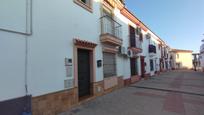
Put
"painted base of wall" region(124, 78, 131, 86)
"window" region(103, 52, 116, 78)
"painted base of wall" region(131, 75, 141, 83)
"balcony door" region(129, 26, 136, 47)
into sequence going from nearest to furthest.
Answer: "window" region(103, 52, 116, 78)
"painted base of wall" region(124, 78, 131, 86)
"painted base of wall" region(131, 75, 141, 83)
"balcony door" region(129, 26, 136, 47)

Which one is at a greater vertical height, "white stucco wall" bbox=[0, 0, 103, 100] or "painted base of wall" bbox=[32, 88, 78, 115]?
"white stucco wall" bbox=[0, 0, 103, 100]

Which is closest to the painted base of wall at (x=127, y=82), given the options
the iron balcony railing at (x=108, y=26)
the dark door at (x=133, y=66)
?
the dark door at (x=133, y=66)

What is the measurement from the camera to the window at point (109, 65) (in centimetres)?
831

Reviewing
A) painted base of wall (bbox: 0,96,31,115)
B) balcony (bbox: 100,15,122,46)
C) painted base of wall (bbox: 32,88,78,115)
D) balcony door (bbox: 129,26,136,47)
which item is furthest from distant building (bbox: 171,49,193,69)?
painted base of wall (bbox: 0,96,31,115)

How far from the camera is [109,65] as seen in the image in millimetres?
8828

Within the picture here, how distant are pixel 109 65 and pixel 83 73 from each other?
8.38 ft

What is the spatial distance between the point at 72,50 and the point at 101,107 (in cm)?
262

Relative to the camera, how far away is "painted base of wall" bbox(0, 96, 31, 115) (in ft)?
11.3

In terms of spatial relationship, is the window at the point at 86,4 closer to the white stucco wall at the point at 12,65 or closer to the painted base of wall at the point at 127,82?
the white stucco wall at the point at 12,65

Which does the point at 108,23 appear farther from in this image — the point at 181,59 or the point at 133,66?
the point at 181,59

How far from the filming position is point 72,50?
571cm

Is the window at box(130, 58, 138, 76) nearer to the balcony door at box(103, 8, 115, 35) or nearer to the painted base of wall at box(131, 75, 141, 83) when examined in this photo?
the painted base of wall at box(131, 75, 141, 83)

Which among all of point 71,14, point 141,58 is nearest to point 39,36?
point 71,14

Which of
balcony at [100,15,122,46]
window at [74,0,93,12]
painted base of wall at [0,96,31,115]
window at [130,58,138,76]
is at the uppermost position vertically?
window at [74,0,93,12]
